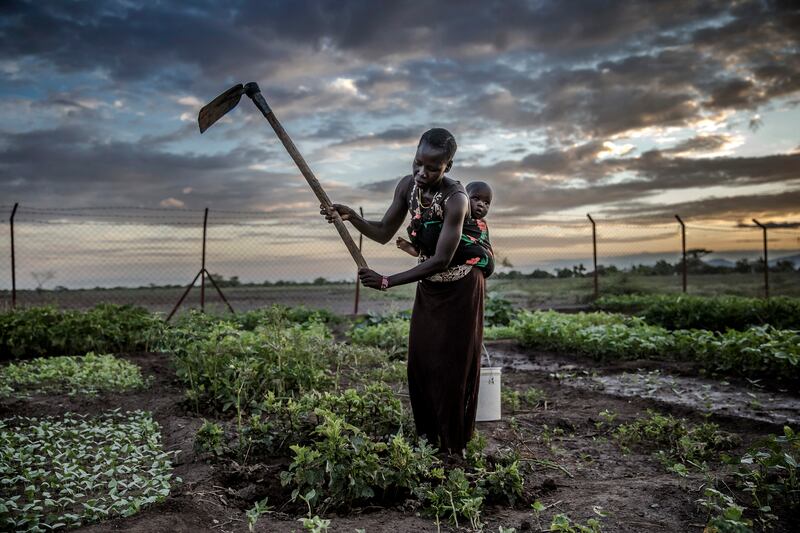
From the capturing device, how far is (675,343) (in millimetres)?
7996

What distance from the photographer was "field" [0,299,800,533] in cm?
313

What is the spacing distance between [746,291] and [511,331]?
29.8 feet

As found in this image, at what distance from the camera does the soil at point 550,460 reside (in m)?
3.04

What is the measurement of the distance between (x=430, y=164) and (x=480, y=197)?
0.91 meters

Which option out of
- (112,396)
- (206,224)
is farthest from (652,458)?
(206,224)

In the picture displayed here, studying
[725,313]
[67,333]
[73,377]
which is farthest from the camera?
[725,313]

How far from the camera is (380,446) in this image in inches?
130

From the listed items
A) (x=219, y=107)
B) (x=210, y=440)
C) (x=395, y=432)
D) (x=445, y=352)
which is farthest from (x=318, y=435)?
(x=219, y=107)

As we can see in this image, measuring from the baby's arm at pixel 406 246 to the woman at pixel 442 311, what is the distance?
5.0 inches

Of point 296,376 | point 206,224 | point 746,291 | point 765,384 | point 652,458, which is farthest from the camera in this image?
point 746,291

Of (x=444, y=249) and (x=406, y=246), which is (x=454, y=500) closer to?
(x=444, y=249)

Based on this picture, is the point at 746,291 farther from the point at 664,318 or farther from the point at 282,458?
the point at 282,458

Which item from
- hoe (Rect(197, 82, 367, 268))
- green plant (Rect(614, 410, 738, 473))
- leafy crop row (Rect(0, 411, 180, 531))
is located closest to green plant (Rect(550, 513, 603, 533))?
green plant (Rect(614, 410, 738, 473))

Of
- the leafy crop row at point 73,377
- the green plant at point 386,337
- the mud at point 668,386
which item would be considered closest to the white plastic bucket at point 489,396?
the mud at point 668,386
